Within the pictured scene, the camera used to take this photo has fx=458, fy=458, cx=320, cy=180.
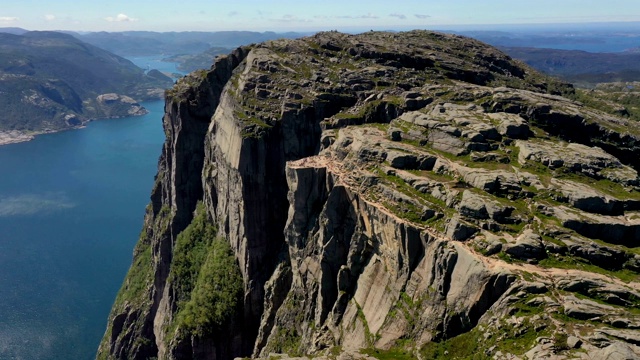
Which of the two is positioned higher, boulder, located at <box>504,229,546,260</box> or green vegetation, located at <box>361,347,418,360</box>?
boulder, located at <box>504,229,546,260</box>

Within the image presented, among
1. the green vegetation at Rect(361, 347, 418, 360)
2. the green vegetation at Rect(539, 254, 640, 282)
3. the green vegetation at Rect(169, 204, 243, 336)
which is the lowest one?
the green vegetation at Rect(169, 204, 243, 336)

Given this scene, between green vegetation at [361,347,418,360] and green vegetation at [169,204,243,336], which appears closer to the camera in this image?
green vegetation at [361,347,418,360]

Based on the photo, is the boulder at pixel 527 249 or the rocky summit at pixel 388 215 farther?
the boulder at pixel 527 249

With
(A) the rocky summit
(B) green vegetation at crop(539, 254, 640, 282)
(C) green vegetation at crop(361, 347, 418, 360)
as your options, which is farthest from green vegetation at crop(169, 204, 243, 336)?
(B) green vegetation at crop(539, 254, 640, 282)

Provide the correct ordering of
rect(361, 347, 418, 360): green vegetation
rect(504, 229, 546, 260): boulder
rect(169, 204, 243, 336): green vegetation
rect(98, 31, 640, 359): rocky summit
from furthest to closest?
1. rect(169, 204, 243, 336): green vegetation
2. rect(361, 347, 418, 360): green vegetation
3. rect(504, 229, 546, 260): boulder
4. rect(98, 31, 640, 359): rocky summit

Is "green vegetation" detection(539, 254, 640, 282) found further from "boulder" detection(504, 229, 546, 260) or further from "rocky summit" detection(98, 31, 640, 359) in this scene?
"boulder" detection(504, 229, 546, 260)

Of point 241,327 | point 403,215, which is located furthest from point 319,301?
point 241,327

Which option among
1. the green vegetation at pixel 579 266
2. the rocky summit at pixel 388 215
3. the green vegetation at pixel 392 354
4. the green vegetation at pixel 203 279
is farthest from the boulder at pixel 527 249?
the green vegetation at pixel 203 279

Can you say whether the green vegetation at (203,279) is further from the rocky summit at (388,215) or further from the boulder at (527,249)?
the boulder at (527,249)
